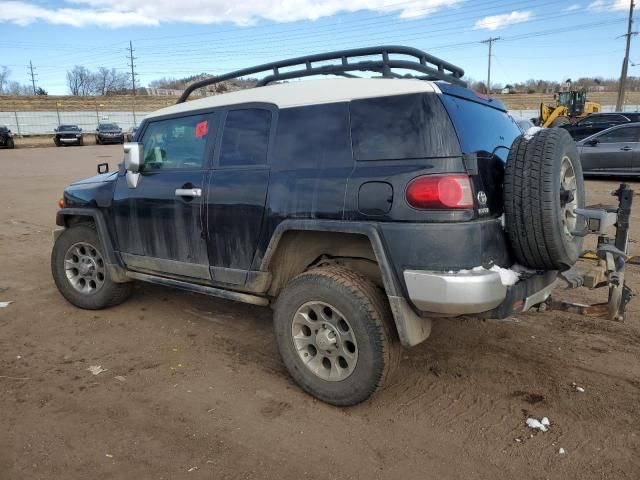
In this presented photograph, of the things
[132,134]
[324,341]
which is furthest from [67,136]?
[324,341]

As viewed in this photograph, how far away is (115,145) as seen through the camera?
35.1m

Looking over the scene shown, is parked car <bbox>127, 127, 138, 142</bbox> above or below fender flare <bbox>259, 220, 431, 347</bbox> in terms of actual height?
above

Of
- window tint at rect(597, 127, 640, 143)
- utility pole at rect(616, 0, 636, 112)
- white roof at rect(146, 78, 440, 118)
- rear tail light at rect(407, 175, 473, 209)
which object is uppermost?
utility pole at rect(616, 0, 636, 112)

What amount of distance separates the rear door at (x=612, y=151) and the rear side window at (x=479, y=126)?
1139cm

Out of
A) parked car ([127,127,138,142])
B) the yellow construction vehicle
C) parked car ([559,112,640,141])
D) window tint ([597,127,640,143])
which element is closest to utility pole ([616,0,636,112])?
the yellow construction vehicle

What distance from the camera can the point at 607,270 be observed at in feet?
10.0

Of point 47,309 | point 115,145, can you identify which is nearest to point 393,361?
point 47,309

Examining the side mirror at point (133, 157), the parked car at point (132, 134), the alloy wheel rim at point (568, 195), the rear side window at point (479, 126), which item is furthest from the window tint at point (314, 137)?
the parked car at point (132, 134)

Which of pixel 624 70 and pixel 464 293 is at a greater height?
pixel 624 70

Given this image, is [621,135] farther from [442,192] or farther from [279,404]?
[279,404]

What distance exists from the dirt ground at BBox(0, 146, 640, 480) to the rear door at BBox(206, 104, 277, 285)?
0.83 metres

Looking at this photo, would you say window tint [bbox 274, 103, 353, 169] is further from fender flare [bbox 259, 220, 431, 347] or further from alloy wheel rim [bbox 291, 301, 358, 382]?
alloy wheel rim [bbox 291, 301, 358, 382]

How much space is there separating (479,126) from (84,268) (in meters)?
3.73

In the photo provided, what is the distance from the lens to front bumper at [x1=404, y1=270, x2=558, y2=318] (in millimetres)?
2604
